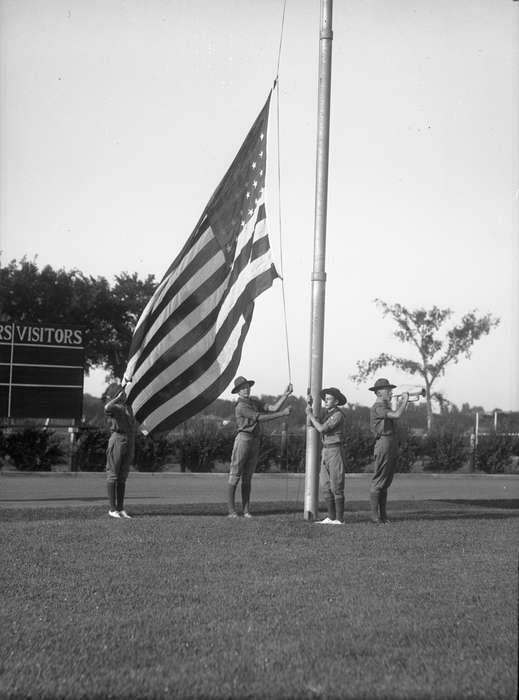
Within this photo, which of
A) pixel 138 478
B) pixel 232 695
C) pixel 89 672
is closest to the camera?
pixel 232 695

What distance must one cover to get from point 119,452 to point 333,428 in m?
2.65

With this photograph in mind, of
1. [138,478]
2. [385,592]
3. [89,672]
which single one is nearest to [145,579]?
[385,592]

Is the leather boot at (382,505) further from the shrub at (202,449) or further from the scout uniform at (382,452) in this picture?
the shrub at (202,449)

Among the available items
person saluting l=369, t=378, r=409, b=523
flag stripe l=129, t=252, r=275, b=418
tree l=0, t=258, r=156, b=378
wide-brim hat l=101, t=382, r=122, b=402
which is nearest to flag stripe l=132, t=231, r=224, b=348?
flag stripe l=129, t=252, r=275, b=418

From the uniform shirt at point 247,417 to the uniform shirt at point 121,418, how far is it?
1.37 meters

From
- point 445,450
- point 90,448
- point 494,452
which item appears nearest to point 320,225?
point 90,448

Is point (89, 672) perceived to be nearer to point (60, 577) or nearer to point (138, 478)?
point (60, 577)

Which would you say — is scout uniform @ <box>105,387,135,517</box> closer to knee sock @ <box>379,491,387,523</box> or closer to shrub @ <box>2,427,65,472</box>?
knee sock @ <box>379,491,387,523</box>

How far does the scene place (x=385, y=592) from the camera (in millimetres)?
7410

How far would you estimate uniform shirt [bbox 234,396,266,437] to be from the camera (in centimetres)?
1277

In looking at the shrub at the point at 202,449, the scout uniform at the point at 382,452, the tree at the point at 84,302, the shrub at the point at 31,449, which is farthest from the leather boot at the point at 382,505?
the tree at the point at 84,302

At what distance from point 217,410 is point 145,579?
5812 centimetres

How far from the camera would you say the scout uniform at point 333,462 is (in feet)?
39.3

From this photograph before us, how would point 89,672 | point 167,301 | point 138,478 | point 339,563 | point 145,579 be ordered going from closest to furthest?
point 89,672 → point 145,579 → point 339,563 → point 167,301 → point 138,478
